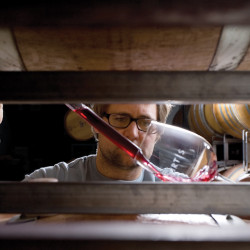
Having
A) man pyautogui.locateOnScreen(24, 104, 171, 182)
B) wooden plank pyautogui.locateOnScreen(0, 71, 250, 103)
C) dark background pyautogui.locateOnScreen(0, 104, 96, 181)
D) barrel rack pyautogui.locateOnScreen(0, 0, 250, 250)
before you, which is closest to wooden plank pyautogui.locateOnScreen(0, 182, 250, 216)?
barrel rack pyautogui.locateOnScreen(0, 0, 250, 250)

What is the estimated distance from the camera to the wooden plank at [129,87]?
49 cm

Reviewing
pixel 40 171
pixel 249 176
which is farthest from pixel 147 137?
pixel 249 176

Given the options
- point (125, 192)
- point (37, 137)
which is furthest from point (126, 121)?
point (37, 137)

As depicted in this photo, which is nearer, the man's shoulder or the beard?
the beard

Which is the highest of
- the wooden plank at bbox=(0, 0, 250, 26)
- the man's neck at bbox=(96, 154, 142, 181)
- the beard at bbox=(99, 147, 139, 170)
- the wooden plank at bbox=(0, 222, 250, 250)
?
the wooden plank at bbox=(0, 0, 250, 26)

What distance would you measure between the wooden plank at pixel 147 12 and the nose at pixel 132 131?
111 centimetres

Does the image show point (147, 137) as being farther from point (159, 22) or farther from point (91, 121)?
point (159, 22)

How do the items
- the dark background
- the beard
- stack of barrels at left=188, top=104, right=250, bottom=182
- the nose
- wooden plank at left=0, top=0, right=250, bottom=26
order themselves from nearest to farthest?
wooden plank at left=0, top=0, right=250, bottom=26, the nose, the beard, stack of barrels at left=188, top=104, right=250, bottom=182, the dark background

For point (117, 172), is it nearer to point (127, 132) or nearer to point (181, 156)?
point (127, 132)

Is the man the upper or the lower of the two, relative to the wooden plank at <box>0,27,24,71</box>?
lower

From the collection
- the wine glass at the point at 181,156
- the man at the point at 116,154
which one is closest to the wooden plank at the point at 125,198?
the wine glass at the point at 181,156

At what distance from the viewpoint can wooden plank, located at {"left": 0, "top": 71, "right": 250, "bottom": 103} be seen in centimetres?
49

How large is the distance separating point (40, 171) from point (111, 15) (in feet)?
5.83

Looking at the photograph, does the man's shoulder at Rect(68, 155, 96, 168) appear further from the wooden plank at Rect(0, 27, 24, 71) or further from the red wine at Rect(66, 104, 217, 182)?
the wooden plank at Rect(0, 27, 24, 71)
